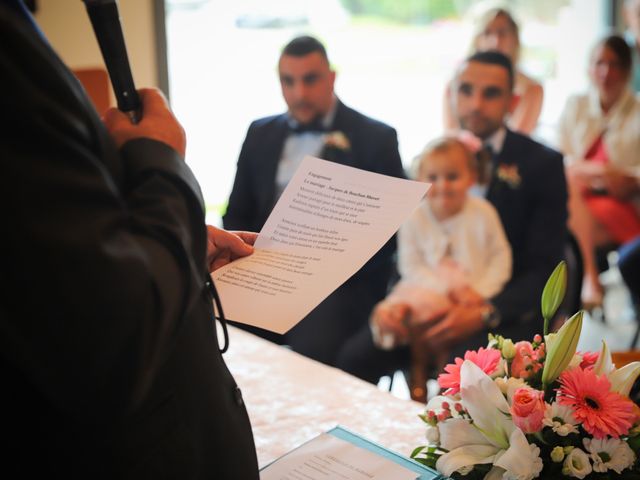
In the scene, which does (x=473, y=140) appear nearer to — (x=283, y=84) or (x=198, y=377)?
(x=283, y=84)

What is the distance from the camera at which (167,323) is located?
0.59 meters

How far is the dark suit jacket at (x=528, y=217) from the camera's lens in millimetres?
2412

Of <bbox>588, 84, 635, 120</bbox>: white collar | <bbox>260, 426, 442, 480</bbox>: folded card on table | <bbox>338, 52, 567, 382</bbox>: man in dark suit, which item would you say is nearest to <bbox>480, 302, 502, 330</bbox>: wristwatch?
<bbox>338, 52, 567, 382</bbox>: man in dark suit

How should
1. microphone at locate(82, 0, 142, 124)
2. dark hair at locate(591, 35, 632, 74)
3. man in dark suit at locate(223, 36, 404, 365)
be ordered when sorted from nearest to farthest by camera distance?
microphone at locate(82, 0, 142, 124)
man in dark suit at locate(223, 36, 404, 365)
dark hair at locate(591, 35, 632, 74)

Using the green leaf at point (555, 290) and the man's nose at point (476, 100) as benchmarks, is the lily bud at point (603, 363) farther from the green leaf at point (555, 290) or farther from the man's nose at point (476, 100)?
the man's nose at point (476, 100)

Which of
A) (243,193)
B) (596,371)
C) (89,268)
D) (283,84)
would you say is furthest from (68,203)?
(283,84)

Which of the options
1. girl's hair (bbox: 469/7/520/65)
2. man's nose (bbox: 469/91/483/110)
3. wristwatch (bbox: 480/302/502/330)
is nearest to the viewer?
wristwatch (bbox: 480/302/502/330)

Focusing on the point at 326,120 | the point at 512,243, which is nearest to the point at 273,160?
the point at 326,120

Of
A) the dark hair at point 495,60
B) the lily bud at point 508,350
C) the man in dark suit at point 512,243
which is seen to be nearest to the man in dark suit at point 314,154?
the man in dark suit at point 512,243

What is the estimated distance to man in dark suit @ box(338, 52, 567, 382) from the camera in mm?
2412

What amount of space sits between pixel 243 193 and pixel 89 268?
2.01m

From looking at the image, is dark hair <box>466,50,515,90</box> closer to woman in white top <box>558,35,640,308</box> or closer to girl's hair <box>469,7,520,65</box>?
girl's hair <box>469,7,520,65</box>

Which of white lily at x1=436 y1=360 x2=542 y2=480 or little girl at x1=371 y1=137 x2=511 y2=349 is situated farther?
little girl at x1=371 y1=137 x2=511 y2=349

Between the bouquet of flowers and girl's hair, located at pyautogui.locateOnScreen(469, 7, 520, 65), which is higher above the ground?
girl's hair, located at pyautogui.locateOnScreen(469, 7, 520, 65)
